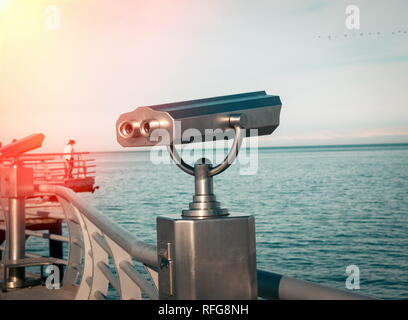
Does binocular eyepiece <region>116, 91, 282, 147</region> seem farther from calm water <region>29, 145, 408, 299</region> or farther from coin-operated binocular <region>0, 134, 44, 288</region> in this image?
calm water <region>29, 145, 408, 299</region>

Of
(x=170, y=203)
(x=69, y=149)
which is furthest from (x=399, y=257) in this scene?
(x=170, y=203)

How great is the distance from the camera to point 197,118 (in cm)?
114

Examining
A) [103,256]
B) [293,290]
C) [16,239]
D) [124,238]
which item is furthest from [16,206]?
[293,290]

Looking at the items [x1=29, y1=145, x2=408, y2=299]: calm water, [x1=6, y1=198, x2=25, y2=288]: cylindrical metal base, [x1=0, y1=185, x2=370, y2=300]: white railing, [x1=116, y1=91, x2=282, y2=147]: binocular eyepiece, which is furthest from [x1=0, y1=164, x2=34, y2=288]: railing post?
[x1=29, y1=145, x2=408, y2=299]: calm water

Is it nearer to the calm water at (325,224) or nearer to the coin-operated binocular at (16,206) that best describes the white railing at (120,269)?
the coin-operated binocular at (16,206)

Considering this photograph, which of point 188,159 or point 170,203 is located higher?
point 188,159

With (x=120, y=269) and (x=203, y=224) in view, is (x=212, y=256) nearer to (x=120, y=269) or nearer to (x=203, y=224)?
(x=203, y=224)

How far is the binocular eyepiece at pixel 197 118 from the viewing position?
113 cm

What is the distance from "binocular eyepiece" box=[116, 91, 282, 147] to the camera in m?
1.13

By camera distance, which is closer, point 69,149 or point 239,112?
point 239,112

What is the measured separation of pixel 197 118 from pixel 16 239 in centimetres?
363
